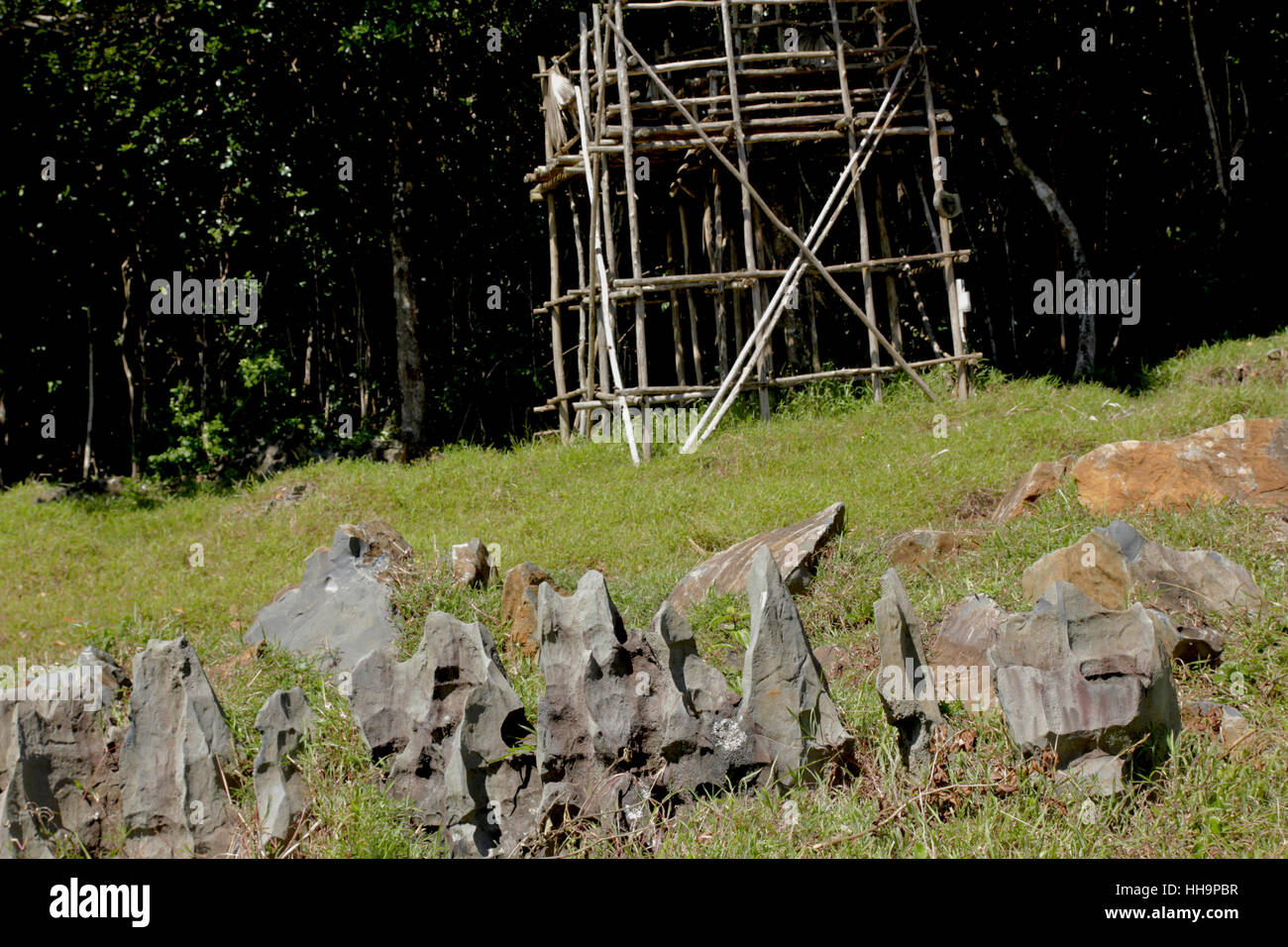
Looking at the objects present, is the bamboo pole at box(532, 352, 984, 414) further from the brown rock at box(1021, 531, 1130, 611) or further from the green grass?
the brown rock at box(1021, 531, 1130, 611)

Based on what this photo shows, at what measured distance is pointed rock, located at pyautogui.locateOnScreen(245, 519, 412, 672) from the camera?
6512mm

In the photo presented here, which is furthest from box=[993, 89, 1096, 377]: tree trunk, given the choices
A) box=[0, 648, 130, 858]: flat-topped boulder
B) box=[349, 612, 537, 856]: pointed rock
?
box=[0, 648, 130, 858]: flat-topped boulder

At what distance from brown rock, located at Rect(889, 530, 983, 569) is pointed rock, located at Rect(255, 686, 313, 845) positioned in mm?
3572

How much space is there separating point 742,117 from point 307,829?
35.8 ft

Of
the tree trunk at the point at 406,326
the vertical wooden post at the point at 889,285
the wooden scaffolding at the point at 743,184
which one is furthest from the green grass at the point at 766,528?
the tree trunk at the point at 406,326

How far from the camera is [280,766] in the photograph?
4.54 metres

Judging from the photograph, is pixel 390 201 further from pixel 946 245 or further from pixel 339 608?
pixel 339 608

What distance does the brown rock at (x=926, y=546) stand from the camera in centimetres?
683

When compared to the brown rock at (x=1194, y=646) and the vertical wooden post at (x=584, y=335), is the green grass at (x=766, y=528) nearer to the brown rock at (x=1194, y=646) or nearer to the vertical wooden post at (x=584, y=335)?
the brown rock at (x=1194, y=646)

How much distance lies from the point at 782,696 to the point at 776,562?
2.12 metres

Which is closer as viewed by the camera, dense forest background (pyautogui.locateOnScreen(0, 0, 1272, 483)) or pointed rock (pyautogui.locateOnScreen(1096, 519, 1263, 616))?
pointed rock (pyautogui.locateOnScreen(1096, 519, 1263, 616))

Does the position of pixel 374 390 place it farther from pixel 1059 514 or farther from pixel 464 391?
pixel 1059 514

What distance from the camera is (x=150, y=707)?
4.61 metres

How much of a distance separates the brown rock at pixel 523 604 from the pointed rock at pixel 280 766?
4.94ft
